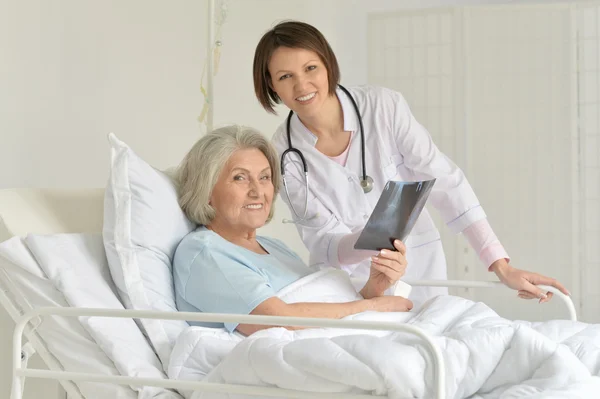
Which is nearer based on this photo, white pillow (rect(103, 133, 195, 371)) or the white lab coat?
white pillow (rect(103, 133, 195, 371))

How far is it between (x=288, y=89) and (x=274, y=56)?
102mm

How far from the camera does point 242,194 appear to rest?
227 centimetres

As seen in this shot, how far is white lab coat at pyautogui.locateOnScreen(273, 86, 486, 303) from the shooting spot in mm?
2572

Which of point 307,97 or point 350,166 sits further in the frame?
point 350,166

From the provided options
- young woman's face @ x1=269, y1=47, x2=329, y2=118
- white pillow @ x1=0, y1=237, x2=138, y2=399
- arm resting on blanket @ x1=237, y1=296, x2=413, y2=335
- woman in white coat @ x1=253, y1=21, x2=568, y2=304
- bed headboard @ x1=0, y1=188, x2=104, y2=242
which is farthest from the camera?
woman in white coat @ x1=253, y1=21, x2=568, y2=304

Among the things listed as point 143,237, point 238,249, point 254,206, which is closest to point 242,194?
point 254,206

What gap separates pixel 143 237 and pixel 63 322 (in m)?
0.30

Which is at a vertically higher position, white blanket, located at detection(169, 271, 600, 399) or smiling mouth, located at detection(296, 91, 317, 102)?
smiling mouth, located at detection(296, 91, 317, 102)

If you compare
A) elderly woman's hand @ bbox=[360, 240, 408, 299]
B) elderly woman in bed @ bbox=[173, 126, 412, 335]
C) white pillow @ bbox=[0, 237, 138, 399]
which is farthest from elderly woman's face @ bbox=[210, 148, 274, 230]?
white pillow @ bbox=[0, 237, 138, 399]

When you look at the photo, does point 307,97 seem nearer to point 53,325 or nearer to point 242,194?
point 242,194

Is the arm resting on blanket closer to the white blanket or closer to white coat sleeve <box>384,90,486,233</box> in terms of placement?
the white blanket

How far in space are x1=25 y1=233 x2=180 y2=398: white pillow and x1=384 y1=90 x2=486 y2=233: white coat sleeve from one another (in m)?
0.99

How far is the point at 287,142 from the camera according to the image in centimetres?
262

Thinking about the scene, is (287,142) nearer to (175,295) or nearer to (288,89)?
(288,89)
